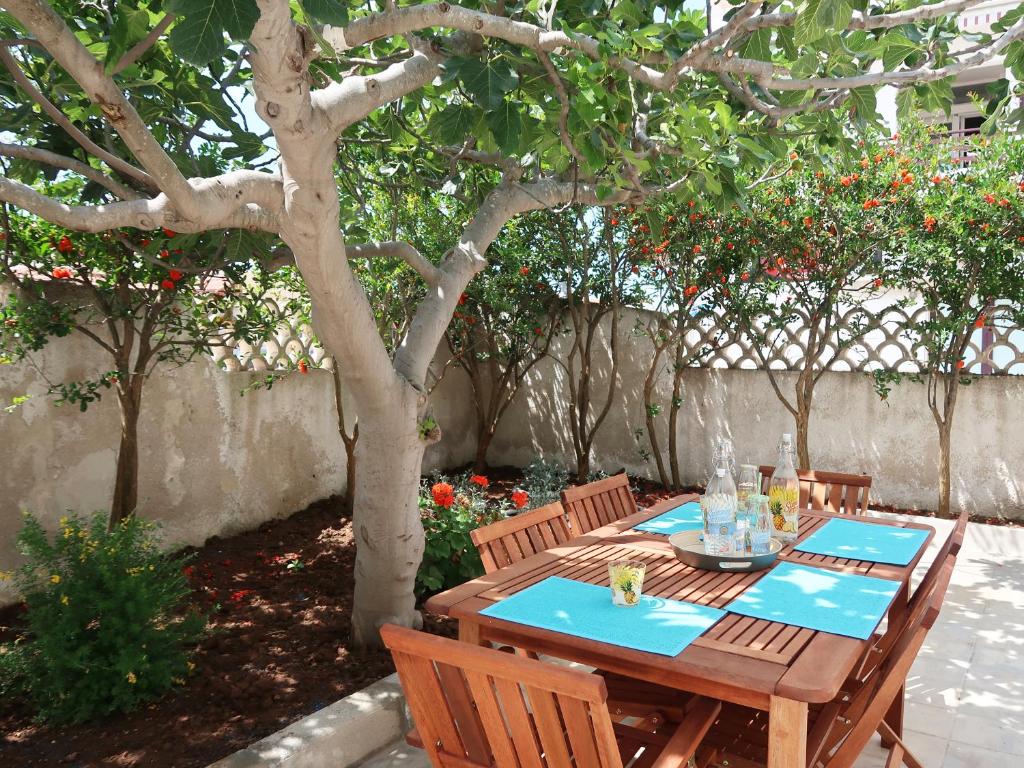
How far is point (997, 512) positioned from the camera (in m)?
4.90

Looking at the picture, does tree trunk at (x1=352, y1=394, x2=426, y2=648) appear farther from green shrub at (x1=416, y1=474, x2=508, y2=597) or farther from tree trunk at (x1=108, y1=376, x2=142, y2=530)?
tree trunk at (x1=108, y1=376, x2=142, y2=530)

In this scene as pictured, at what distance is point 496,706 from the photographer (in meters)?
1.38

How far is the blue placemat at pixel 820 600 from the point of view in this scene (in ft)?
5.88

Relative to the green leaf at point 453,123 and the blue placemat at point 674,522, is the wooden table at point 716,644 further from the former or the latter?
the green leaf at point 453,123

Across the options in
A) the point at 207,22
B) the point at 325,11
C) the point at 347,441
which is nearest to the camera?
the point at 207,22

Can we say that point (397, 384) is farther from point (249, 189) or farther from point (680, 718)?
point (680, 718)

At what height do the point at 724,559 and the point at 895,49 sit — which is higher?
the point at 895,49

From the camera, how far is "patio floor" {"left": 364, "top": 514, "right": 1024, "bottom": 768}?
2418mm

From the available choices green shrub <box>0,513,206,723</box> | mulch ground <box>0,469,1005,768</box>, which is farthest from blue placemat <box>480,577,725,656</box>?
green shrub <box>0,513,206,723</box>

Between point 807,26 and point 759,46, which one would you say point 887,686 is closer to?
point 807,26

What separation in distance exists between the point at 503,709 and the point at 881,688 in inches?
31.2

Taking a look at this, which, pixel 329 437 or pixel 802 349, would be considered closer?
pixel 329 437

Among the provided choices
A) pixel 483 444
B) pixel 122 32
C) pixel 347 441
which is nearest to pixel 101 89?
pixel 122 32

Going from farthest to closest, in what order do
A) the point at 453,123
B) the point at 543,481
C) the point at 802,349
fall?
the point at 543,481 → the point at 802,349 → the point at 453,123
